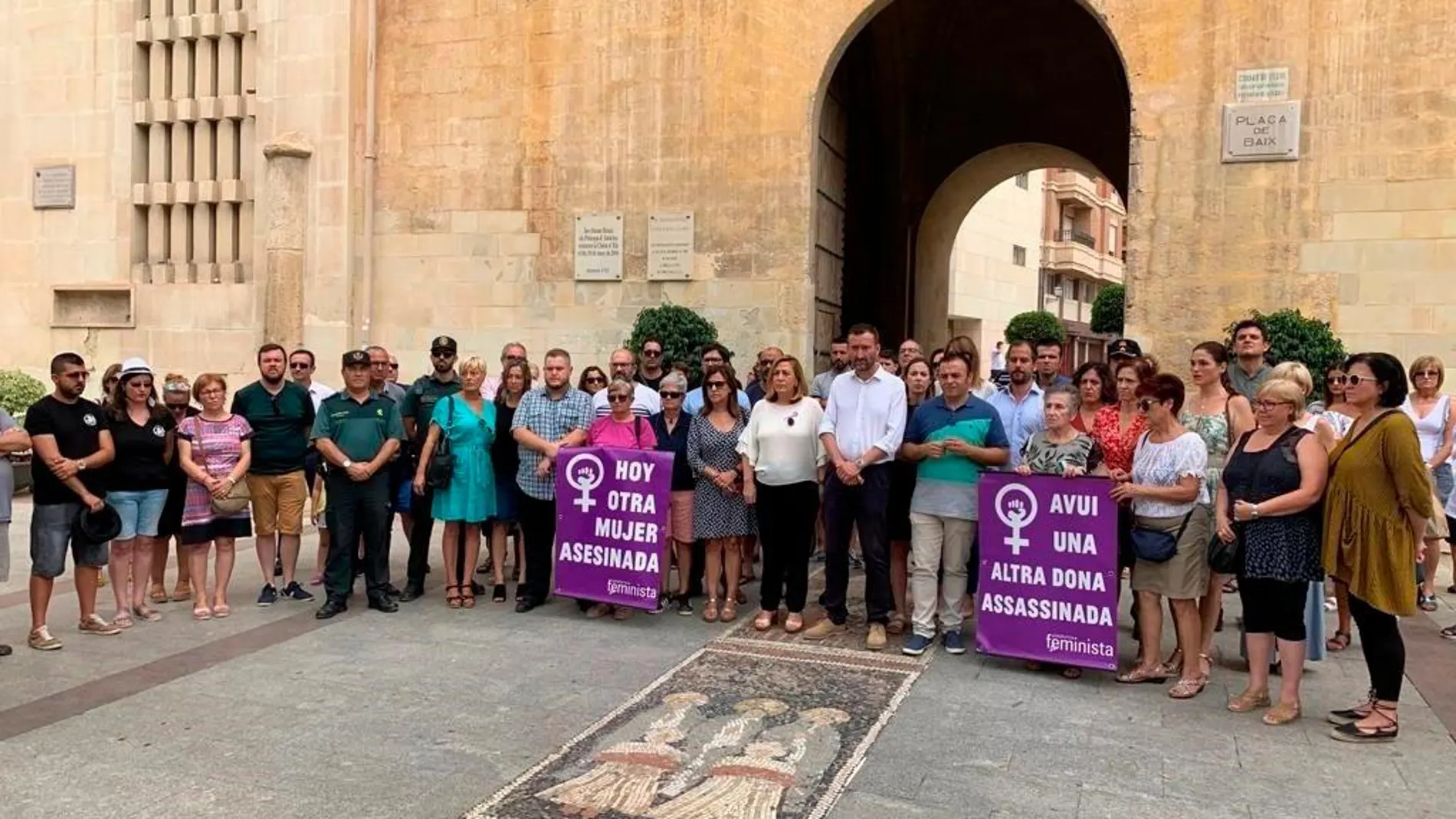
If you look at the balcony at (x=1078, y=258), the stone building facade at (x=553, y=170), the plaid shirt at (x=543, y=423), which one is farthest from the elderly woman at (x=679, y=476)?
the balcony at (x=1078, y=258)

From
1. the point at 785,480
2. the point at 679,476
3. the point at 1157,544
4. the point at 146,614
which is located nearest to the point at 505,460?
the point at 679,476

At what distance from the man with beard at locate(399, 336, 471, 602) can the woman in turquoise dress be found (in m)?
0.08

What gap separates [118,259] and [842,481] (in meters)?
11.7

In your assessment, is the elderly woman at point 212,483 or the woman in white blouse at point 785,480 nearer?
the woman in white blouse at point 785,480

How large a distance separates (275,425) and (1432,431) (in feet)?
26.9

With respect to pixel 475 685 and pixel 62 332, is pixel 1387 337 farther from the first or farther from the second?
pixel 62 332

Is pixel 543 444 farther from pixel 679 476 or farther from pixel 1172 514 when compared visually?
pixel 1172 514

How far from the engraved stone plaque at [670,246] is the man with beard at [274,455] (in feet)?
16.9

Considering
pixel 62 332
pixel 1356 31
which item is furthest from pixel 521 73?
pixel 1356 31

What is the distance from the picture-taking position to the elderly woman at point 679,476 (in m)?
7.20

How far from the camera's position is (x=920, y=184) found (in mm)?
19047

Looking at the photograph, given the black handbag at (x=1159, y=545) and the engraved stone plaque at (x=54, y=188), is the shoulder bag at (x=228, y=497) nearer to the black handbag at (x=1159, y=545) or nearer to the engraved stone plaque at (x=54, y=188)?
the black handbag at (x=1159, y=545)

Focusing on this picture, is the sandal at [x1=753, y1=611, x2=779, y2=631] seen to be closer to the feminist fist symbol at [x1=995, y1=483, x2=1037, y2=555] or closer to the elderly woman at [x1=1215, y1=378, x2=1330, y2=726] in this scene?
the feminist fist symbol at [x1=995, y1=483, x2=1037, y2=555]

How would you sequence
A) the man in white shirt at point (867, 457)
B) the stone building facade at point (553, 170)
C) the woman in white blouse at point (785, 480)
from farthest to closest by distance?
the stone building facade at point (553, 170), the woman in white blouse at point (785, 480), the man in white shirt at point (867, 457)
